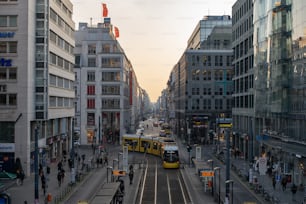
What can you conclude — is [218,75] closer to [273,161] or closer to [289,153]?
[273,161]

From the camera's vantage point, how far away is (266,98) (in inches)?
2286

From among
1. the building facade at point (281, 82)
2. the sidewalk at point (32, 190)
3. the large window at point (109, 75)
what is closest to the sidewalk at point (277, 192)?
the building facade at point (281, 82)

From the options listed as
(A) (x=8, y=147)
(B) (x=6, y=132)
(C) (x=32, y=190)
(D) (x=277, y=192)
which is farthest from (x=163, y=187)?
(B) (x=6, y=132)

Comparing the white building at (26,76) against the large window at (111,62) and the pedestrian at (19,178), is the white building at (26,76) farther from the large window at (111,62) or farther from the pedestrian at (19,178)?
the large window at (111,62)

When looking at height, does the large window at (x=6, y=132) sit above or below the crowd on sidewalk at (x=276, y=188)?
above

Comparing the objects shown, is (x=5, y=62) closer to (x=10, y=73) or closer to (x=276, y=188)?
(x=10, y=73)

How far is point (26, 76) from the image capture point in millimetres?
52594

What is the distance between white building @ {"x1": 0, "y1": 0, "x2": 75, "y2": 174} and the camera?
52.2m

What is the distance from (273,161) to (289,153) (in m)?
8.51

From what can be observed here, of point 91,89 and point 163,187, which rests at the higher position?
point 91,89

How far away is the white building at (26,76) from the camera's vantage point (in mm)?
52219

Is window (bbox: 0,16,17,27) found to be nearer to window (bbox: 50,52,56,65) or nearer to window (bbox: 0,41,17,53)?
window (bbox: 0,41,17,53)

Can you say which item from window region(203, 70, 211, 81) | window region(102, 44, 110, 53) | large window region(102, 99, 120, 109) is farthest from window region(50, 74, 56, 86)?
window region(203, 70, 211, 81)

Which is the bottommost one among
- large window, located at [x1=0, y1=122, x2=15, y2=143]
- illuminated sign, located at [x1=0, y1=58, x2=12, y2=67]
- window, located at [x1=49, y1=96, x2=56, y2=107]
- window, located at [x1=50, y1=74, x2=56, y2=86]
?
large window, located at [x1=0, y1=122, x2=15, y2=143]
